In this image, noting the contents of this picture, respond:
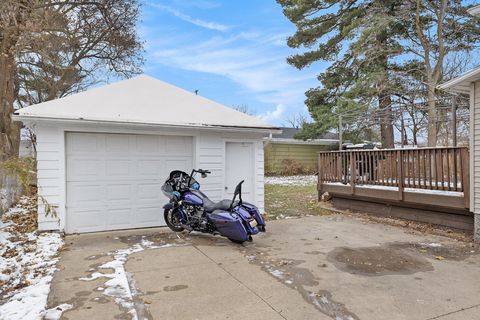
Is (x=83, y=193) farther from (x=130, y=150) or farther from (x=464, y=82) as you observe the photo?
(x=464, y=82)

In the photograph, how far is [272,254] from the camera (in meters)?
5.40

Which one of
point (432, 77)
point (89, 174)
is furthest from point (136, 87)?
point (432, 77)

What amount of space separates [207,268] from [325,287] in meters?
1.57

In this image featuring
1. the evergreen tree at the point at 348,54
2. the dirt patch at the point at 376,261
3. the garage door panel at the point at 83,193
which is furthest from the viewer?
the evergreen tree at the point at 348,54

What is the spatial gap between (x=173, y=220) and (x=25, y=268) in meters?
2.68

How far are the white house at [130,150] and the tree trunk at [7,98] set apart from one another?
16.7 feet

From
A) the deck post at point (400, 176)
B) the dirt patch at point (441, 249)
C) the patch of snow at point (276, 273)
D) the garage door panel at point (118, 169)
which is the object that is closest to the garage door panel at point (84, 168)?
the garage door panel at point (118, 169)

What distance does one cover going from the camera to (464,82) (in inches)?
244

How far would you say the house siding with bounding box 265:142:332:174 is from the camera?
21.1 metres

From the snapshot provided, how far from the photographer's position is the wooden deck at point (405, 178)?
660 centimetres

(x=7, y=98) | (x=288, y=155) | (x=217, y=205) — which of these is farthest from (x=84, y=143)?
(x=288, y=155)

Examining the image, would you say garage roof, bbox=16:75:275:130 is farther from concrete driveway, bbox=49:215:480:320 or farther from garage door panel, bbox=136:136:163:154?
concrete driveway, bbox=49:215:480:320

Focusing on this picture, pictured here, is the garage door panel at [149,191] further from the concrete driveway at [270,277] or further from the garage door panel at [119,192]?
the concrete driveway at [270,277]

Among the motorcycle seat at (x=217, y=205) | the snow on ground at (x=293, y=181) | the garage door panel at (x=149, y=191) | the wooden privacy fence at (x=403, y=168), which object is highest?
the wooden privacy fence at (x=403, y=168)
